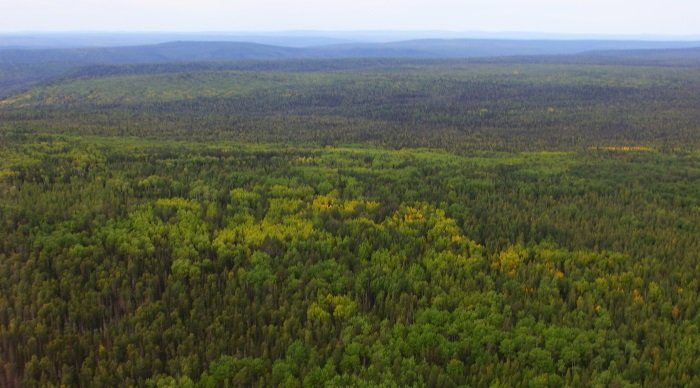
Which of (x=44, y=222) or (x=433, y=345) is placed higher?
(x=44, y=222)

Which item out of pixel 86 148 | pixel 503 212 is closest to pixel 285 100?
pixel 86 148

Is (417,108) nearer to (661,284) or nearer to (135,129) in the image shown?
(135,129)

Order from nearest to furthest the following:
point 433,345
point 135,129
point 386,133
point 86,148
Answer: point 433,345 < point 86,148 < point 135,129 < point 386,133

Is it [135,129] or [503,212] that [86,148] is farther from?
[503,212]

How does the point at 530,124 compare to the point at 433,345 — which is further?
the point at 530,124

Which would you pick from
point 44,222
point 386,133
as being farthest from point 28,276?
point 386,133

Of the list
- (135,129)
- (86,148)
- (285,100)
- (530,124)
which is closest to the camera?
(86,148)
